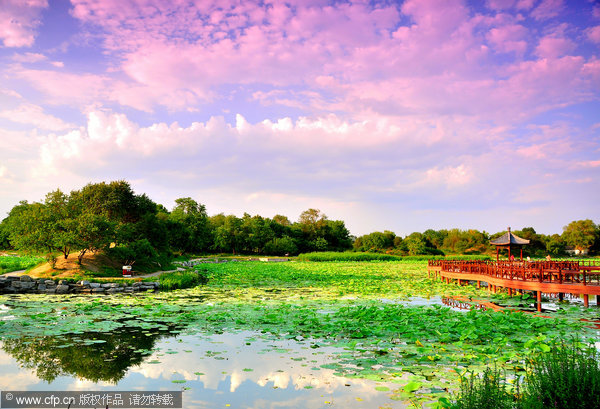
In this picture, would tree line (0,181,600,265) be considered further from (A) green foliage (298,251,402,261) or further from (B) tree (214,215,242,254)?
(A) green foliage (298,251,402,261)

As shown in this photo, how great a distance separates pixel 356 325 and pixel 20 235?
22.2 meters

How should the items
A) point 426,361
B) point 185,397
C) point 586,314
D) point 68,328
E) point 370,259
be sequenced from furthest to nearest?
point 370,259, point 586,314, point 68,328, point 426,361, point 185,397

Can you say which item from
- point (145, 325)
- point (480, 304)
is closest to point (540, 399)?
point (145, 325)

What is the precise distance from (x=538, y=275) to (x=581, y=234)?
81.5 m

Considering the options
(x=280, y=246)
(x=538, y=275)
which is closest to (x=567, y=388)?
(x=538, y=275)

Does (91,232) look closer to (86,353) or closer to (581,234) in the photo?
(86,353)

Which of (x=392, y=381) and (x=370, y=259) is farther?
(x=370, y=259)

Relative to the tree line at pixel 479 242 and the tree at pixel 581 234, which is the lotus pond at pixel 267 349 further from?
the tree at pixel 581 234

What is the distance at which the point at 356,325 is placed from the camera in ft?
36.3

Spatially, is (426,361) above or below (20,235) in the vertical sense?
below

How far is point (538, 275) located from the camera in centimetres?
1700

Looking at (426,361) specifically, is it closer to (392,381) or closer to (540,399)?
(392,381)

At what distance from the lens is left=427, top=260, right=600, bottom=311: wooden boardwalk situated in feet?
50.6

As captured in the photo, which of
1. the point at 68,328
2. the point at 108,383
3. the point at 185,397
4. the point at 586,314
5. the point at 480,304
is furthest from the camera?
the point at 480,304
